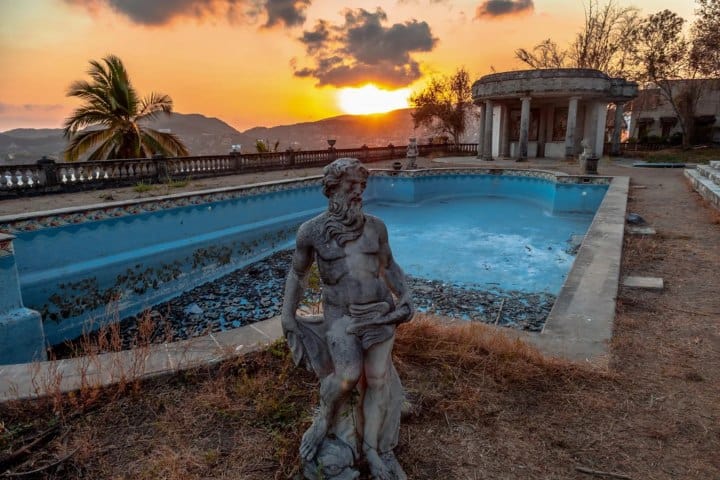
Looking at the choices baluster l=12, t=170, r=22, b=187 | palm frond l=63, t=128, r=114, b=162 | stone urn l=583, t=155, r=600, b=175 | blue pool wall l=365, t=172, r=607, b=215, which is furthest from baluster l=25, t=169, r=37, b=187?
stone urn l=583, t=155, r=600, b=175

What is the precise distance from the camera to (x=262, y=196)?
13000 mm

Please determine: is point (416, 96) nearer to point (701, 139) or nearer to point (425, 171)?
point (425, 171)

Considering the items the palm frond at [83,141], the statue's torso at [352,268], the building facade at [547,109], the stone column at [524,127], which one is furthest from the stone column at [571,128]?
the statue's torso at [352,268]

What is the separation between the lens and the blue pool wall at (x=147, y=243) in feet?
24.7

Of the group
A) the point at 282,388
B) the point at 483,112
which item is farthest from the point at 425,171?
the point at 282,388

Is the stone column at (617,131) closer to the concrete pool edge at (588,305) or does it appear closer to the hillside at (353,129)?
the concrete pool edge at (588,305)

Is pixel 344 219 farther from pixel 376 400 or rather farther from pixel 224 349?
pixel 224 349

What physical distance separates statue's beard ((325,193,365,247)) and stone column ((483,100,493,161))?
2382 centimetres

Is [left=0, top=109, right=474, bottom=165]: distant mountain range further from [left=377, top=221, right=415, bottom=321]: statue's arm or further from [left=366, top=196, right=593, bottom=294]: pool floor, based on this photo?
[left=377, top=221, right=415, bottom=321]: statue's arm

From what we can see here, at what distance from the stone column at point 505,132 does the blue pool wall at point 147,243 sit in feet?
36.1

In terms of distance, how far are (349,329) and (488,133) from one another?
24645 mm

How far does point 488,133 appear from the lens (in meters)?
24.7

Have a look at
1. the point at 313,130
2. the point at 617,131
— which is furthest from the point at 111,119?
the point at 313,130

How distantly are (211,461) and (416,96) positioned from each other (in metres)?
34.9
